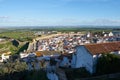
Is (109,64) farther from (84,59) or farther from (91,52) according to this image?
(84,59)

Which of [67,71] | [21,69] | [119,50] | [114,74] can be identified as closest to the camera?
[114,74]

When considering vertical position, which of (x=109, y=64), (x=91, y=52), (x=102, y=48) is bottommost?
(x=109, y=64)

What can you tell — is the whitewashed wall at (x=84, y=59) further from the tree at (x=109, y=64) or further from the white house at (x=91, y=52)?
the tree at (x=109, y=64)

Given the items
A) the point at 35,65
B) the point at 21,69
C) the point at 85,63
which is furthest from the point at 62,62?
the point at 85,63

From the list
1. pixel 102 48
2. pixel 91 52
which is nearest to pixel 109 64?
pixel 91 52

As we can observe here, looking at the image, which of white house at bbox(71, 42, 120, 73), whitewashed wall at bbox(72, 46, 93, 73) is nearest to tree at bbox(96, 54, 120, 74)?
white house at bbox(71, 42, 120, 73)

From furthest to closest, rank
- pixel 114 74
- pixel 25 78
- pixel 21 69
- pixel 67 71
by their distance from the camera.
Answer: pixel 21 69, pixel 25 78, pixel 67 71, pixel 114 74

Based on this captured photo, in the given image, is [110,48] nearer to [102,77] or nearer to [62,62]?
[102,77]

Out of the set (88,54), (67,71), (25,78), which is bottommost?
(25,78)
